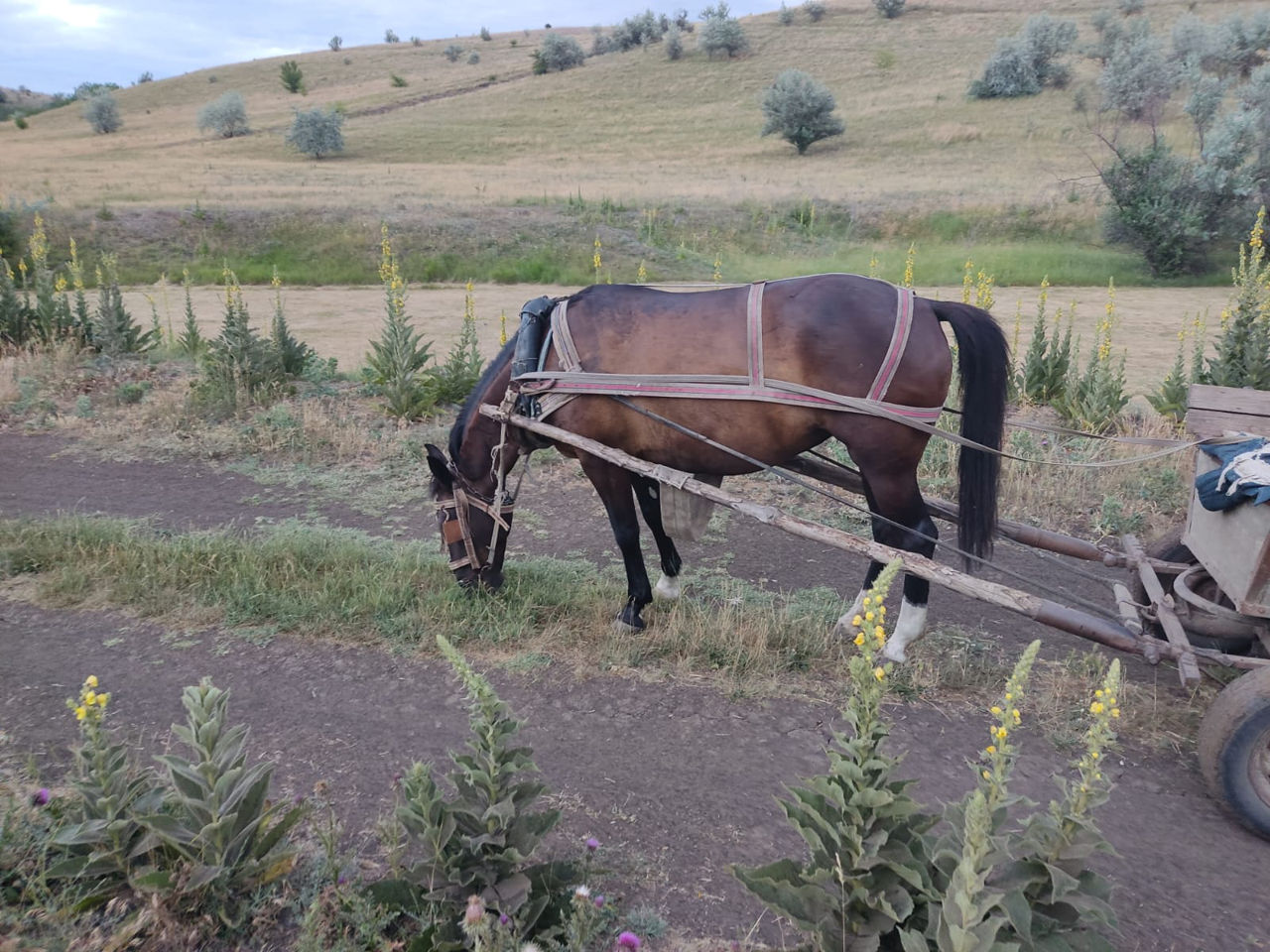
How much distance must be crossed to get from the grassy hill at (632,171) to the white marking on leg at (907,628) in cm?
1782

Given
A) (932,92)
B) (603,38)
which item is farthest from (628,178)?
(603,38)

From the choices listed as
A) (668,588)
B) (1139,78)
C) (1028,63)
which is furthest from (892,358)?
(1028,63)

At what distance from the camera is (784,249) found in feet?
79.8

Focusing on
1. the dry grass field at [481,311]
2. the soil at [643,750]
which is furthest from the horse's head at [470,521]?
the dry grass field at [481,311]

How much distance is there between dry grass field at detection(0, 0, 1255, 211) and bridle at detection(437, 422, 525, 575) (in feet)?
75.5

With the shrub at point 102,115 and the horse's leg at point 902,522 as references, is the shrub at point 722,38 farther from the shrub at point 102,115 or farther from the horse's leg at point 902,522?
the horse's leg at point 902,522

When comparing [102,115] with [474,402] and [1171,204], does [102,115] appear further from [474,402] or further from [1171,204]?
[474,402]

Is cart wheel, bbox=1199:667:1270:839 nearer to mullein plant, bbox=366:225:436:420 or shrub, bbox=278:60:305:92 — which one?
mullein plant, bbox=366:225:436:420

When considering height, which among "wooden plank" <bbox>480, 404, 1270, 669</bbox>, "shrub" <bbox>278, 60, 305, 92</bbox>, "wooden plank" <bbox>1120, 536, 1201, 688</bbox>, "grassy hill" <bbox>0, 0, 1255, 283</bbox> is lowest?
"wooden plank" <bbox>1120, 536, 1201, 688</bbox>

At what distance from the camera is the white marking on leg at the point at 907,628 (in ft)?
14.7

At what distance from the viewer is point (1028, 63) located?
1779 inches

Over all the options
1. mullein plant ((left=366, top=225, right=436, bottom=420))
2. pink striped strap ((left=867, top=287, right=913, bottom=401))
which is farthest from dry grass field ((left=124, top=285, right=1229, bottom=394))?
pink striped strap ((left=867, top=287, right=913, bottom=401))

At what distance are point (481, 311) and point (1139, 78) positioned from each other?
92.3ft

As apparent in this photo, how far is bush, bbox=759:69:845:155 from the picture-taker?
132ft
